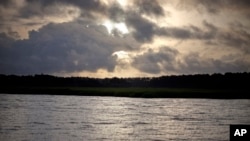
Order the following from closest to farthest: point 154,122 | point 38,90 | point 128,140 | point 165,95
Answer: point 128,140, point 154,122, point 165,95, point 38,90

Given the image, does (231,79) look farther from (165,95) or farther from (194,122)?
(194,122)

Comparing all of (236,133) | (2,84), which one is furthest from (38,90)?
(236,133)

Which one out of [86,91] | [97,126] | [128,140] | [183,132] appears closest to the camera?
[128,140]

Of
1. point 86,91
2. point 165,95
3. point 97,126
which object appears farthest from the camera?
point 86,91

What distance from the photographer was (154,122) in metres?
58.2

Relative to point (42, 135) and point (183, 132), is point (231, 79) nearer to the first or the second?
point (183, 132)

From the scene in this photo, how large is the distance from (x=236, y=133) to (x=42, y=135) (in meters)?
23.4

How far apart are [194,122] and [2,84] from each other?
136m

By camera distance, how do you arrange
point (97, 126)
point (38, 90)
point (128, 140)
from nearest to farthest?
1. point (128, 140)
2. point (97, 126)
3. point (38, 90)

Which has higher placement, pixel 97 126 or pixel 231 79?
pixel 231 79

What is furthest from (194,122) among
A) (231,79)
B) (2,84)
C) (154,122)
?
(2,84)

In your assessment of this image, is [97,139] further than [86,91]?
No

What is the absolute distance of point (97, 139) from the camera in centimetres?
3941

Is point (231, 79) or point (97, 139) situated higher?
point (231, 79)
